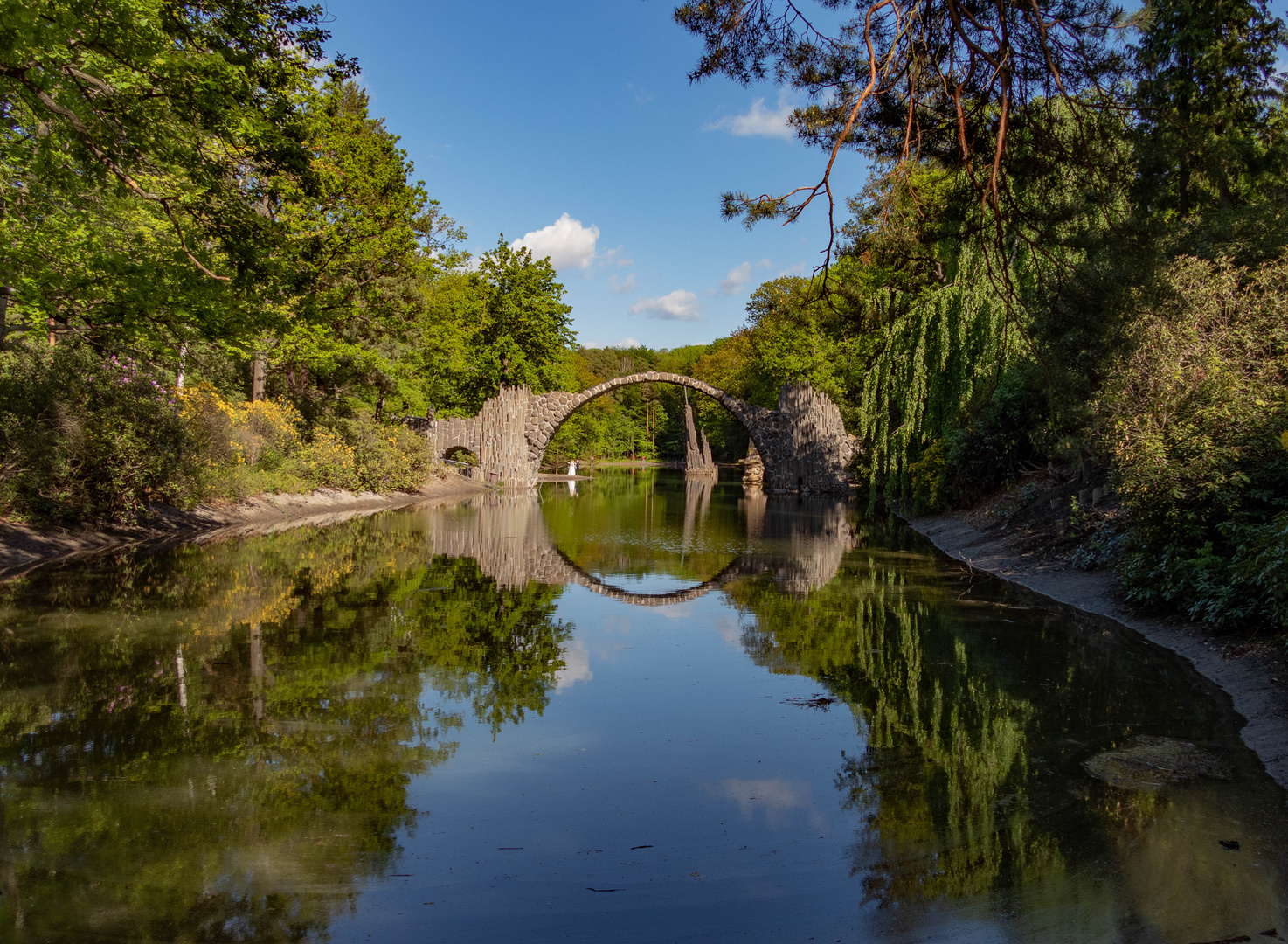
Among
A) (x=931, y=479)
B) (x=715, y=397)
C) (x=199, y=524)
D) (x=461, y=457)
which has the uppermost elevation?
(x=715, y=397)

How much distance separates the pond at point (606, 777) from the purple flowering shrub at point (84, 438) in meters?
3.44

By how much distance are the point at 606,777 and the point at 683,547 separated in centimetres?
1188

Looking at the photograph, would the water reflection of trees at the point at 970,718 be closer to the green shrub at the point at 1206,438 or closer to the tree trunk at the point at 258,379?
the green shrub at the point at 1206,438

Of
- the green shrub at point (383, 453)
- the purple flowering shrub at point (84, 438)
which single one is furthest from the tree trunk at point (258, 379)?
the purple flowering shrub at point (84, 438)

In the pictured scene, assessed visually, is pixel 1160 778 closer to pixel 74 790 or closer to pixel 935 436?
pixel 74 790

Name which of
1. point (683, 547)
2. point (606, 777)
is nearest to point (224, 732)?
point (606, 777)

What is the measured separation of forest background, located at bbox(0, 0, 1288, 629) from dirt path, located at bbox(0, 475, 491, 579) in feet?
1.46

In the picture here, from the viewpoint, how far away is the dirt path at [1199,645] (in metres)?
5.35

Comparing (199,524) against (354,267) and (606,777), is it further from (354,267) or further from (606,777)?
(606,777)

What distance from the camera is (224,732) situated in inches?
203

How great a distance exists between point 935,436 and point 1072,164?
47.8ft

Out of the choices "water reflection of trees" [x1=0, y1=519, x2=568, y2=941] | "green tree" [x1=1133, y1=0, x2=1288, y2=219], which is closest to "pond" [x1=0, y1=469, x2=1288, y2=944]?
"water reflection of trees" [x1=0, y1=519, x2=568, y2=941]

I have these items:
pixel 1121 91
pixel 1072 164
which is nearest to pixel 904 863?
pixel 1072 164

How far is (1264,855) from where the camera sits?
373 cm
